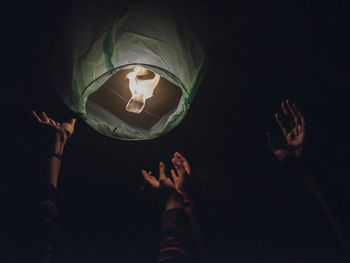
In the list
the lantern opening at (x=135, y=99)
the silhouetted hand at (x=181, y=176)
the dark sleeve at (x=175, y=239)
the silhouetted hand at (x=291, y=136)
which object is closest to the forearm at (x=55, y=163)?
the lantern opening at (x=135, y=99)

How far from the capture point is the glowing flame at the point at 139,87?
6.90 ft

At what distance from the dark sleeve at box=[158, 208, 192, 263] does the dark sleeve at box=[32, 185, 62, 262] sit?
763mm

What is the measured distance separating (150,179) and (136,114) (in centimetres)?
90

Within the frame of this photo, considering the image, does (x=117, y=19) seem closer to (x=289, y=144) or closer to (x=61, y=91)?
(x=61, y=91)

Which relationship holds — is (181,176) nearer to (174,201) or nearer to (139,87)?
(174,201)

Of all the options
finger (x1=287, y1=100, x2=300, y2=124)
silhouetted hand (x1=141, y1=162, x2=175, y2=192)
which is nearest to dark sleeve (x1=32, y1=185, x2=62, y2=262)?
silhouetted hand (x1=141, y1=162, x2=175, y2=192)

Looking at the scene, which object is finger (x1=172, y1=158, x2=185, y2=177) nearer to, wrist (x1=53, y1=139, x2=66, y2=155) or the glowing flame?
the glowing flame

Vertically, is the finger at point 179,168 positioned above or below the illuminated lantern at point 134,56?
above

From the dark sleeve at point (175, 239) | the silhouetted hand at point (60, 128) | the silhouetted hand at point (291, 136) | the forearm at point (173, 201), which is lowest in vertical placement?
the dark sleeve at point (175, 239)

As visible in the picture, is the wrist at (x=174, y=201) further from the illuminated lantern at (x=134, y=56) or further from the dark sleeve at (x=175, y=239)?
the illuminated lantern at (x=134, y=56)

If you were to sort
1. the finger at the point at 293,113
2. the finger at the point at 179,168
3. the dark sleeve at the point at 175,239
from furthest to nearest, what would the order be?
1. the finger at the point at 179,168
2. the finger at the point at 293,113
3. the dark sleeve at the point at 175,239

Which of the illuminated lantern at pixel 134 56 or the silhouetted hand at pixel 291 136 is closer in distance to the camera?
the illuminated lantern at pixel 134 56

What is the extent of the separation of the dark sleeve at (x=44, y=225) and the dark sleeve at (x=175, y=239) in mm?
763

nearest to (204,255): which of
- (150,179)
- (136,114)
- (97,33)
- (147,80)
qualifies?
(150,179)
